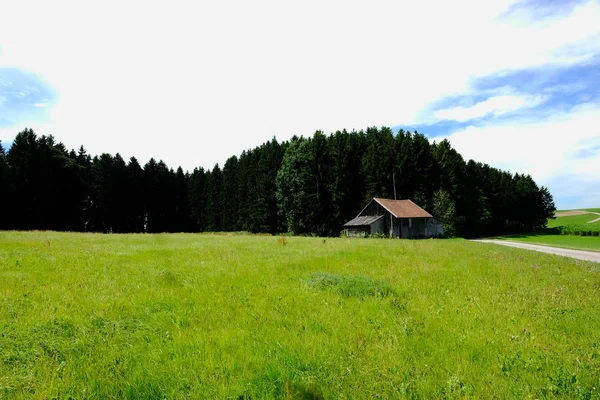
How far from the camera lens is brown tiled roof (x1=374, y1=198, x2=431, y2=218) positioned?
166ft

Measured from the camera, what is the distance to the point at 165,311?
6633mm

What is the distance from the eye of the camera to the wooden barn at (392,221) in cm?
5094

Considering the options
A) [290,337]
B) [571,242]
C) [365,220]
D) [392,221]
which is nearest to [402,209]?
[392,221]

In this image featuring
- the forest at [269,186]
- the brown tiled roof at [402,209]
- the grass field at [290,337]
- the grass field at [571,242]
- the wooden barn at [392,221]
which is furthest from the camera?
the forest at [269,186]

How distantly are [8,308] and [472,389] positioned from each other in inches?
347

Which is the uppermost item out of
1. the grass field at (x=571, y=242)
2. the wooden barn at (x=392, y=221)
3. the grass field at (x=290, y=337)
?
the wooden barn at (x=392, y=221)

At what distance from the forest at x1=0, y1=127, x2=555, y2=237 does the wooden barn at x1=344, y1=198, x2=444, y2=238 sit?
5818 mm

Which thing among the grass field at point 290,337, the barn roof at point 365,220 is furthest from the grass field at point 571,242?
the grass field at point 290,337

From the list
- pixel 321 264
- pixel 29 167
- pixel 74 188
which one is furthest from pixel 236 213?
pixel 321 264

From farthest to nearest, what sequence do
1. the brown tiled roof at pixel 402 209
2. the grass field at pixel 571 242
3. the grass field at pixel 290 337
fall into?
1. the brown tiled roof at pixel 402 209
2. the grass field at pixel 571 242
3. the grass field at pixel 290 337

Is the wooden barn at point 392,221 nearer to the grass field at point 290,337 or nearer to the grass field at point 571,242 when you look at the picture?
the grass field at point 571,242

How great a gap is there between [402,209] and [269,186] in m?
29.9

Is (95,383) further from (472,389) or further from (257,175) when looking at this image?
(257,175)

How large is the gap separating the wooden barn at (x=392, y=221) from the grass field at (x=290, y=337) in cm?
4110
